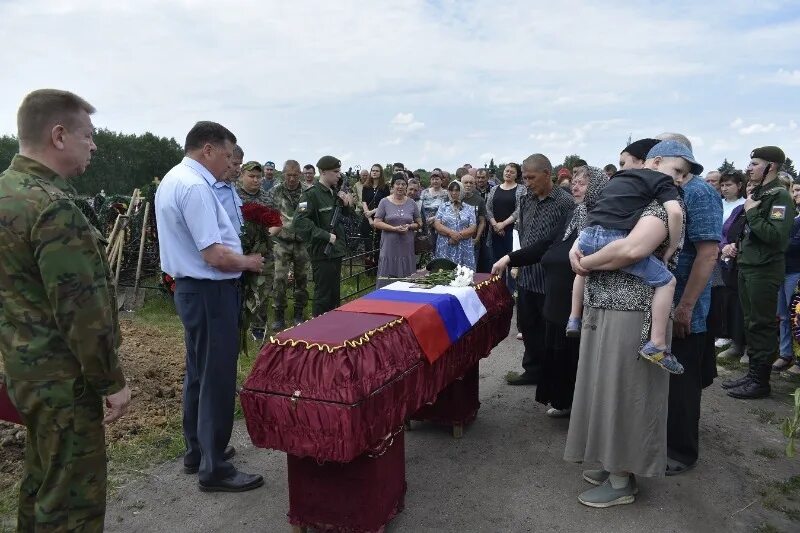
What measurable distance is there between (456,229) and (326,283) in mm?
1836

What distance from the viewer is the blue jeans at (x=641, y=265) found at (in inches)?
124

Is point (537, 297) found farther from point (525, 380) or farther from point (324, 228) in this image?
point (324, 228)

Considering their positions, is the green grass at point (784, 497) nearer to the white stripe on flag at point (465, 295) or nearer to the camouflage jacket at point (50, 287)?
the white stripe on flag at point (465, 295)

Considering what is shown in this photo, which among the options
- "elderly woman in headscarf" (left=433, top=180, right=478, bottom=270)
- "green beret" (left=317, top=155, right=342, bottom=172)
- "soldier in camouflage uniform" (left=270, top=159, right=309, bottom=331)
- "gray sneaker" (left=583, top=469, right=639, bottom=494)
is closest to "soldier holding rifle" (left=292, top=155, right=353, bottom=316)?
"green beret" (left=317, top=155, right=342, bottom=172)

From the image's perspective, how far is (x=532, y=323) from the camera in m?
5.24

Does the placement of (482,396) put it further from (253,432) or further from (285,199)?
(285,199)

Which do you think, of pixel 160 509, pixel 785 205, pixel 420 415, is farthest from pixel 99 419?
pixel 785 205

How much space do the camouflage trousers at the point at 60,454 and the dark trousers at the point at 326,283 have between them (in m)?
4.74

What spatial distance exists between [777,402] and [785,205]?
171 cm

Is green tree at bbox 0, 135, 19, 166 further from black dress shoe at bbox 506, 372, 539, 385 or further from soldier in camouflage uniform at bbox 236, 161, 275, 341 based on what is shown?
black dress shoe at bbox 506, 372, 539, 385

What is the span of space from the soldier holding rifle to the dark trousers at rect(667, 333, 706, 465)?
13.4 feet

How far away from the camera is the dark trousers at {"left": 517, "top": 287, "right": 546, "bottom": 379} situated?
5.11 meters

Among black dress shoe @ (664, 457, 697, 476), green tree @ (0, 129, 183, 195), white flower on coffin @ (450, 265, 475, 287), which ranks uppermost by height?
green tree @ (0, 129, 183, 195)

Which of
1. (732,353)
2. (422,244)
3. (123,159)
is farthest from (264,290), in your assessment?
(123,159)
